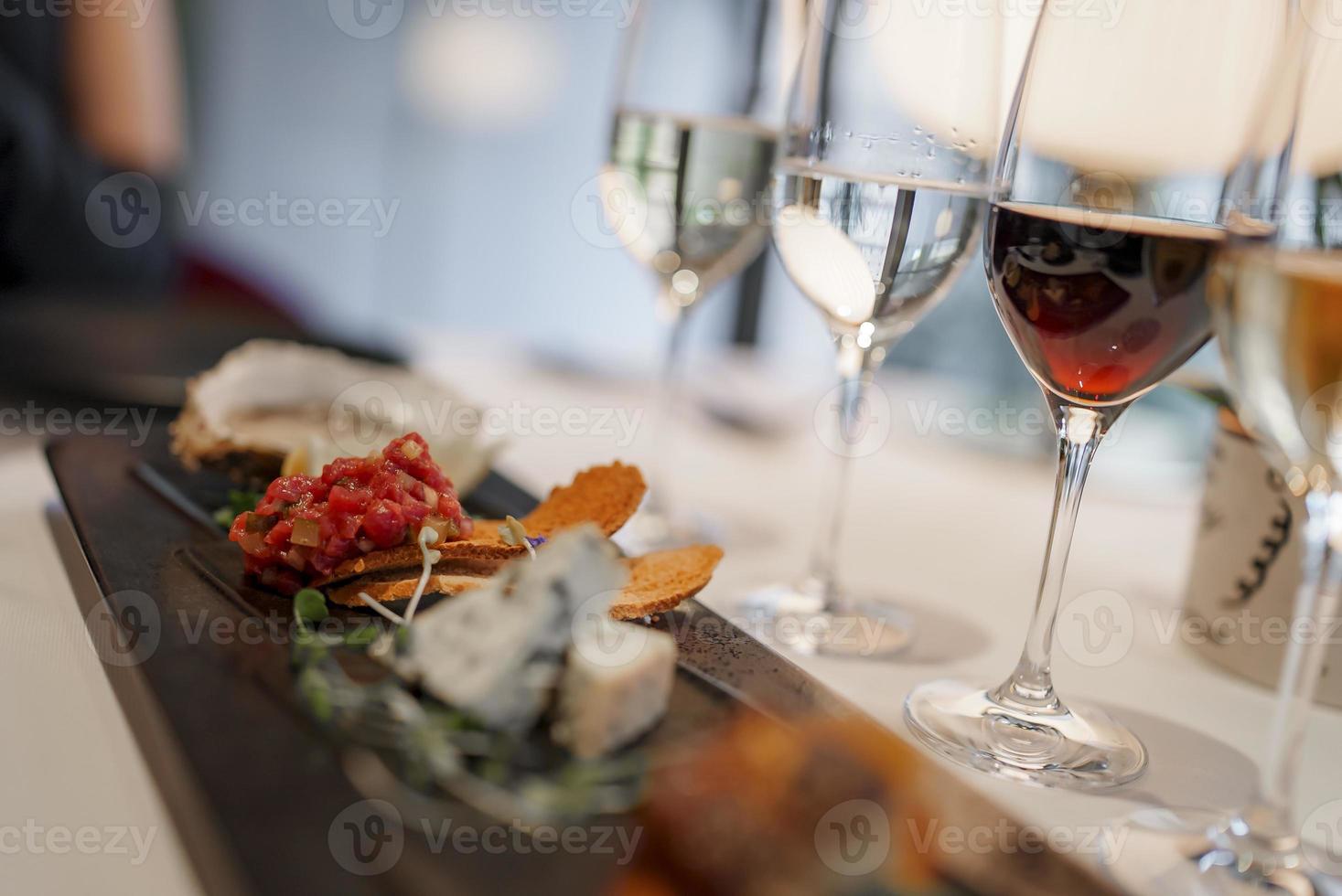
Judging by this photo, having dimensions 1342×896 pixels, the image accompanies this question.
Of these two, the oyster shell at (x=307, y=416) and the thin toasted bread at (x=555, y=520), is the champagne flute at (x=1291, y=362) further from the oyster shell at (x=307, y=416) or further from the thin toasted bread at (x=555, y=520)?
the oyster shell at (x=307, y=416)

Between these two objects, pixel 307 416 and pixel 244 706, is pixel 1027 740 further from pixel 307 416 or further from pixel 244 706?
pixel 307 416

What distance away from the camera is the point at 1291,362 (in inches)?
17.9

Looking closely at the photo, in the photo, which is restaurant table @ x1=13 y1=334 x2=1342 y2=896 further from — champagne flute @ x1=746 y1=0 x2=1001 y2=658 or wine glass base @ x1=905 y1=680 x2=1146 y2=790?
champagne flute @ x1=746 y1=0 x2=1001 y2=658

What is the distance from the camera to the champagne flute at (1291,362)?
0.45m

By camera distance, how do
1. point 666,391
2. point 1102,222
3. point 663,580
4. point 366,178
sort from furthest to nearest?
point 366,178, point 666,391, point 663,580, point 1102,222

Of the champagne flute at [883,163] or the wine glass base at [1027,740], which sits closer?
the wine glass base at [1027,740]

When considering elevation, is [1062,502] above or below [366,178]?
below

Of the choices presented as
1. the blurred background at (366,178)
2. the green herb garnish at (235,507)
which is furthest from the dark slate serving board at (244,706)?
the blurred background at (366,178)

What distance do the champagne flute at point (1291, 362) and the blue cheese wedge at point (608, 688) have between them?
0.25 meters

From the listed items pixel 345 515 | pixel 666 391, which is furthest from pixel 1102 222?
pixel 666 391

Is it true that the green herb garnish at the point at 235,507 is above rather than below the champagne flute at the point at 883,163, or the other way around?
below

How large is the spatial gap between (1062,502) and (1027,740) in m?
0.14

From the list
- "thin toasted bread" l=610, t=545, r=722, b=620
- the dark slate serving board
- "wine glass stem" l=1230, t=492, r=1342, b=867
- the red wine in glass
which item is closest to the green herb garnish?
the dark slate serving board

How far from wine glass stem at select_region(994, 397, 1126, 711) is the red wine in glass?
0.04 feet
